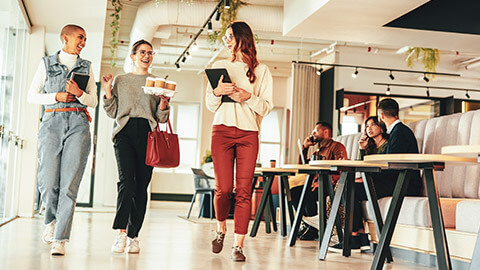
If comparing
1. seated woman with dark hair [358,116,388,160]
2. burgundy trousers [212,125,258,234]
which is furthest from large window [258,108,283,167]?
burgundy trousers [212,125,258,234]

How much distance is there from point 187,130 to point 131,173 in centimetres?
1177

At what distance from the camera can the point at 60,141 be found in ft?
10.9

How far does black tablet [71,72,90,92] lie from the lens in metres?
3.36

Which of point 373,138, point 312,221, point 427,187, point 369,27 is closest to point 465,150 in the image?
point 427,187

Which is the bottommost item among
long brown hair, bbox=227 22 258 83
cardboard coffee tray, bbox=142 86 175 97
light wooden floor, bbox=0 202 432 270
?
light wooden floor, bbox=0 202 432 270

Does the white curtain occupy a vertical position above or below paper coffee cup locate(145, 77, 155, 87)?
above

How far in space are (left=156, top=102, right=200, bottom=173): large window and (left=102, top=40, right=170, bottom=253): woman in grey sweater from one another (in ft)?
37.6

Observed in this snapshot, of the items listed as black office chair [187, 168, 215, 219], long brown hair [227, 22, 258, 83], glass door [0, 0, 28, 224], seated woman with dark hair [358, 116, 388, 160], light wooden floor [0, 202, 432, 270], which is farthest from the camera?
black office chair [187, 168, 215, 219]

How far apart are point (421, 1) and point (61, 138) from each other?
11.8ft

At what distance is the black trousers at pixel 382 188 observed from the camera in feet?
14.6

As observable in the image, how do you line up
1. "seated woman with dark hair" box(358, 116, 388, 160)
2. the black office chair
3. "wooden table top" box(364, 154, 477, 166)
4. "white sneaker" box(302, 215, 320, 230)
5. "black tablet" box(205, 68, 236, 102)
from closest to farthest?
"wooden table top" box(364, 154, 477, 166) < "black tablet" box(205, 68, 236, 102) < "seated woman with dark hair" box(358, 116, 388, 160) < "white sneaker" box(302, 215, 320, 230) < the black office chair

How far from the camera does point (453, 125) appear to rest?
4.48 meters

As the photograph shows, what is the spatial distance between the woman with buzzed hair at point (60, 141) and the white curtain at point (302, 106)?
8.93 m

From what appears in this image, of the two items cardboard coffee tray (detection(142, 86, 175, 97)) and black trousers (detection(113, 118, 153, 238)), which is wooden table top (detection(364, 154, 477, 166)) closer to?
cardboard coffee tray (detection(142, 86, 175, 97))
